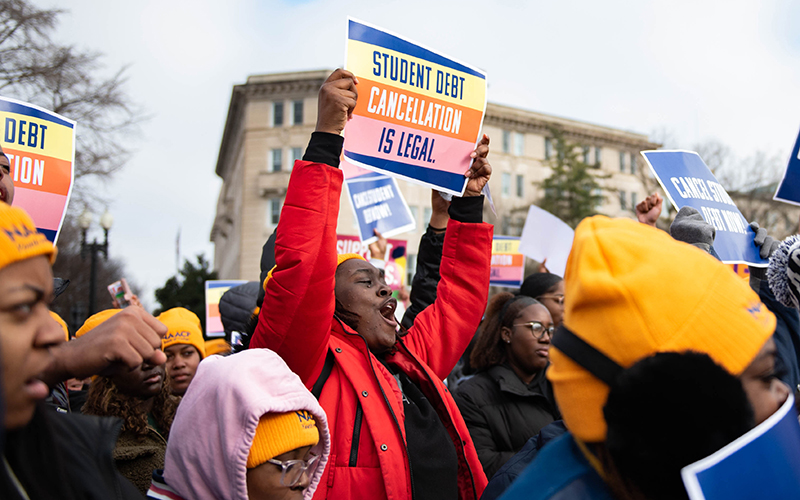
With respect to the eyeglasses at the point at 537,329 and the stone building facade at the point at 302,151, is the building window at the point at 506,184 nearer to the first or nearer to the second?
the stone building facade at the point at 302,151

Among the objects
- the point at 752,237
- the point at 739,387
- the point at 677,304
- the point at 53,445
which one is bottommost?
the point at 53,445

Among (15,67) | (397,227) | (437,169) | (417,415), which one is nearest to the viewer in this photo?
(417,415)

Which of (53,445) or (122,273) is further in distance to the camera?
(122,273)

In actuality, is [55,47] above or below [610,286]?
above

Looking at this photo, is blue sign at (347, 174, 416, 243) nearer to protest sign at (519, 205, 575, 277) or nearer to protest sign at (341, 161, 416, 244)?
protest sign at (341, 161, 416, 244)

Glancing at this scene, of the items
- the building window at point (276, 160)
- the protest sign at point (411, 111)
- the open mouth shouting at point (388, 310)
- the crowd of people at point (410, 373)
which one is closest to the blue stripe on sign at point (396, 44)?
the protest sign at point (411, 111)

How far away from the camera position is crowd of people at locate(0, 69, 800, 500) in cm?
115

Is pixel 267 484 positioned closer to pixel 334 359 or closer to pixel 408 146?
pixel 334 359

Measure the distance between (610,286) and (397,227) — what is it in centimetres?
613

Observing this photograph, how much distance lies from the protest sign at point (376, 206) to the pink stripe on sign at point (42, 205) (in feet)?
12.0

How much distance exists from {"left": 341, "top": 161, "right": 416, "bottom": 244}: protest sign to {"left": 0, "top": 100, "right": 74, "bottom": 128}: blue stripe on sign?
3.45 m

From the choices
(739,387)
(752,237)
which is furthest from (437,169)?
(739,387)

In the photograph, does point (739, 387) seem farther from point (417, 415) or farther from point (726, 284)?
point (417, 415)

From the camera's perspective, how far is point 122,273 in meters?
55.3
